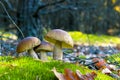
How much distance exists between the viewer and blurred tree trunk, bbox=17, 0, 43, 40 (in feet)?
31.4

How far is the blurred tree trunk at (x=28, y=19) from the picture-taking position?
9.59 m

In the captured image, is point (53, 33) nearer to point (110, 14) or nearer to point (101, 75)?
point (101, 75)

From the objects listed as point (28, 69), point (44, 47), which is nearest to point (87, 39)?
point (44, 47)

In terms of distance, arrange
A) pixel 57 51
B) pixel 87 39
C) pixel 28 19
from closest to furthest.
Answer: pixel 57 51 < pixel 28 19 < pixel 87 39

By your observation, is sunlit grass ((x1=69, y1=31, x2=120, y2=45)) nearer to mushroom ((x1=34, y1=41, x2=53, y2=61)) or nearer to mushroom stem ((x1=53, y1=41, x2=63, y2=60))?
mushroom ((x1=34, y1=41, x2=53, y2=61))

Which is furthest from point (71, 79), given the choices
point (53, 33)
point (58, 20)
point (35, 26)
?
point (58, 20)

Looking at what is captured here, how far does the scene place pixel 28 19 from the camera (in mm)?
9805

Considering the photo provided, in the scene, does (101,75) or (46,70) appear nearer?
(46,70)

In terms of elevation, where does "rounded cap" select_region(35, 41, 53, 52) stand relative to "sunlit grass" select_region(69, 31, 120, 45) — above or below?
above

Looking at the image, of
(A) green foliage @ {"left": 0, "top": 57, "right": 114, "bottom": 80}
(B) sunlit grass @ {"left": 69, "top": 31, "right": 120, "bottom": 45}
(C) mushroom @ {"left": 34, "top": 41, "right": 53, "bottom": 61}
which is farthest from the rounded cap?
(B) sunlit grass @ {"left": 69, "top": 31, "right": 120, "bottom": 45}

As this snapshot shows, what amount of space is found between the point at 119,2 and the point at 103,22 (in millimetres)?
2699

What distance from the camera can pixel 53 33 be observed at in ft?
12.4

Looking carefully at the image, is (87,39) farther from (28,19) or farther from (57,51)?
(57,51)


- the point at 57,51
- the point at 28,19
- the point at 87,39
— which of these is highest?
the point at 57,51
